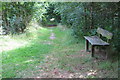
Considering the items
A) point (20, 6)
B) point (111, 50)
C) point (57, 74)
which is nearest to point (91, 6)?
point (111, 50)

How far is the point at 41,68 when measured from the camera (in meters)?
4.77

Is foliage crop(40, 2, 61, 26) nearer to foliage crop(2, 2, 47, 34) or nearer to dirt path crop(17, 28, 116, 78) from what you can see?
foliage crop(2, 2, 47, 34)

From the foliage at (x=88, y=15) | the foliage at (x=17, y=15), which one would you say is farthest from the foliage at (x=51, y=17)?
the foliage at (x=88, y=15)

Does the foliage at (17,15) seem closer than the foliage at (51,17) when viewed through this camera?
Yes

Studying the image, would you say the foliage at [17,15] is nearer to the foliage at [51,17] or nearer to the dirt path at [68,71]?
the dirt path at [68,71]

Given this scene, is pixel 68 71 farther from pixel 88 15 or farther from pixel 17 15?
pixel 17 15

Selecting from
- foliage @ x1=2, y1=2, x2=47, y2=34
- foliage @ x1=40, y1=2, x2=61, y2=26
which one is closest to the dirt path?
foliage @ x1=2, y1=2, x2=47, y2=34

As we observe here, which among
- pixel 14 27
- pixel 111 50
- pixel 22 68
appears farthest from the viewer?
pixel 14 27

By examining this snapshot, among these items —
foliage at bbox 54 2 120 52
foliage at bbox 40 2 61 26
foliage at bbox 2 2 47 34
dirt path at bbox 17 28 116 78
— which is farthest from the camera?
foliage at bbox 40 2 61 26

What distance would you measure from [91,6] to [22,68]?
513 cm

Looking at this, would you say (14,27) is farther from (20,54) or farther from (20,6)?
(20,54)

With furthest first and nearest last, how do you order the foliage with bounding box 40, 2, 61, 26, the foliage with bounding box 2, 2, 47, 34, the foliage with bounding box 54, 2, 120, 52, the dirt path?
the foliage with bounding box 40, 2, 61, 26
the foliage with bounding box 2, 2, 47, 34
the foliage with bounding box 54, 2, 120, 52
the dirt path

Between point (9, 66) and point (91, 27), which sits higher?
point (91, 27)

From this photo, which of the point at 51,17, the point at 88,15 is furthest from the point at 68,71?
the point at 51,17
